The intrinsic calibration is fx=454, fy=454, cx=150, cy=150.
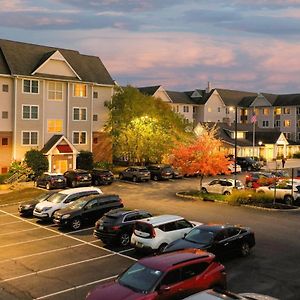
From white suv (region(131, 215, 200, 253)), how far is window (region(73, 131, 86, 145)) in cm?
3391

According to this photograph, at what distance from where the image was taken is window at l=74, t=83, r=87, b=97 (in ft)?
171

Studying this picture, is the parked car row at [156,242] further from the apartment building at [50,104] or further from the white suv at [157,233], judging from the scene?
the apartment building at [50,104]

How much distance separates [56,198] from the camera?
27.6m

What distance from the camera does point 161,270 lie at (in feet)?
40.7

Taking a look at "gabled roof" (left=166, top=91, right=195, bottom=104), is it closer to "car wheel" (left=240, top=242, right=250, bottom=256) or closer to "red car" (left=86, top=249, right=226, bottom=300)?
"car wheel" (left=240, top=242, right=250, bottom=256)

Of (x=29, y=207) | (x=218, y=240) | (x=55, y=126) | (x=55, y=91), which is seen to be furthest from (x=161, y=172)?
(x=218, y=240)

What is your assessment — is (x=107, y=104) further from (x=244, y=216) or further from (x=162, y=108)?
(x=244, y=216)

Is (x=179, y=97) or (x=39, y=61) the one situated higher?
(x=179, y=97)

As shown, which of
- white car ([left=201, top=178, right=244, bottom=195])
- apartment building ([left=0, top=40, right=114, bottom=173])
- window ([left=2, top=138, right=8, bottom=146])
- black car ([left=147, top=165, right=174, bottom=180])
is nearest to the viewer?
white car ([left=201, top=178, right=244, bottom=195])

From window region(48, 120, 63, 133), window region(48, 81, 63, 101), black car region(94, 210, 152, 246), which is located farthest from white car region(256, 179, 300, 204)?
window region(48, 81, 63, 101)

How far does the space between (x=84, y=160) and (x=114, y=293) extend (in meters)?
39.4

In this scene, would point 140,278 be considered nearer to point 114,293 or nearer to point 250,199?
point 114,293

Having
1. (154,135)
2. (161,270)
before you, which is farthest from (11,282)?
(154,135)

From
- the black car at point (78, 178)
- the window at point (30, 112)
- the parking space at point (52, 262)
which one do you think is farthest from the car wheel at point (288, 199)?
the window at point (30, 112)
